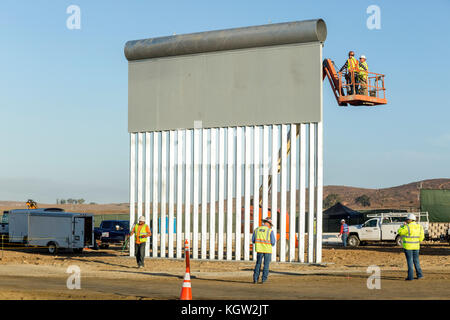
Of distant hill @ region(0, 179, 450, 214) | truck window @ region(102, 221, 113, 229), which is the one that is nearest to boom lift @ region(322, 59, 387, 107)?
truck window @ region(102, 221, 113, 229)

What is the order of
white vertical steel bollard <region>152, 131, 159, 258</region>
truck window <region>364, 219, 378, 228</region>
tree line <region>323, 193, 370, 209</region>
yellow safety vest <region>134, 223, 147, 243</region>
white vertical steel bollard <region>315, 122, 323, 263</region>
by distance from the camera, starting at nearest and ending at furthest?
yellow safety vest <region>134, 223, 147, 243</region> → white vertical steel bollard <region>315, 122, 323, 263</region> → white vertical steel bollard <region>152, 131, 159, 258</region> → truck window <region>364, 219, 378, 228</region> → tree line <region>323, 193, 370, 209</region>

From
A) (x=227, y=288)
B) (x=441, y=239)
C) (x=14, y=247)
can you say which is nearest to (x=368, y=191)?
(x=441, y=239)

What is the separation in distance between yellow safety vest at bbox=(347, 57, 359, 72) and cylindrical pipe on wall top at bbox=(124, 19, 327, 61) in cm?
289

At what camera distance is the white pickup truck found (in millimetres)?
40406

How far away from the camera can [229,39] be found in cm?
2769

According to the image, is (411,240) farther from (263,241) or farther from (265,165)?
(265,165)

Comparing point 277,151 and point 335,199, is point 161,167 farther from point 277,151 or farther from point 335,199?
point 335,199

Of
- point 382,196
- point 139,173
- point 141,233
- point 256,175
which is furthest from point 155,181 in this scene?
point 382,196

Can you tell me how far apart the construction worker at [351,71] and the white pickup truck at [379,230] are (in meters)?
13.7

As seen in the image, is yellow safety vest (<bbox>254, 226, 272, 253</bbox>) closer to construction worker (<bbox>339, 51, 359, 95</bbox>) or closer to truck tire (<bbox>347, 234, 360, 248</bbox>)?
construction worker (<bbox>339, 51, 359, 95</bbox>)

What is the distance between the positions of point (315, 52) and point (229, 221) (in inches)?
305

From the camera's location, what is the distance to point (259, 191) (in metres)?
27.9

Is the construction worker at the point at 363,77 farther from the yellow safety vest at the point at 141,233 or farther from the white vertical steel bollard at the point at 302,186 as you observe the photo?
the yellow safety vest at the point at 141,233

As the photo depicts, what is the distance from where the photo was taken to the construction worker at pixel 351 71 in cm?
2860
